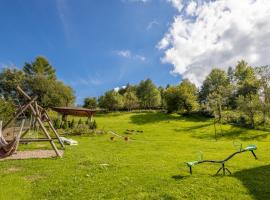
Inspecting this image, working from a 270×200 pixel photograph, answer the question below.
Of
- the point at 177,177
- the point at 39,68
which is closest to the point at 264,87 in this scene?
the point at 177,177

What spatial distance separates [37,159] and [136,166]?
18.9 ft

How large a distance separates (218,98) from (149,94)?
33.8 m

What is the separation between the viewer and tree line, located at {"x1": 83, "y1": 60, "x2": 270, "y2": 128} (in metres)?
41.4

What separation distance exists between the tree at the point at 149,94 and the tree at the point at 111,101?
10980 mm

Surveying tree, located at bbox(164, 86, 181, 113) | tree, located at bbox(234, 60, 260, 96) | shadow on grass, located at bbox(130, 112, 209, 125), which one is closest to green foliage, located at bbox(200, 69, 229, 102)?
tree, located at bbox(234, 60, 260, 96)

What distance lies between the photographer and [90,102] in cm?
7256

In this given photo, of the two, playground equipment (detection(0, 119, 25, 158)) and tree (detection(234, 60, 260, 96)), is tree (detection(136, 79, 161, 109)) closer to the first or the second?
tree (detection(234, 60, 260, 96))

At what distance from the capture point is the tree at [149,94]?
251 ft

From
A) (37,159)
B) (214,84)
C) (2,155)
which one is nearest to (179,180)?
(37,159)

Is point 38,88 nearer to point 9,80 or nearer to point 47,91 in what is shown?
point 47,91

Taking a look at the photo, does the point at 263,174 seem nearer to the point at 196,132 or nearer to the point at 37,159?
the point at 37,159

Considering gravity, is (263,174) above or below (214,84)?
below

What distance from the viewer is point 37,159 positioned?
13.0m

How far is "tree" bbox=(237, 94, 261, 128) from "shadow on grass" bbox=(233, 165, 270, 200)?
30312 millimetres
